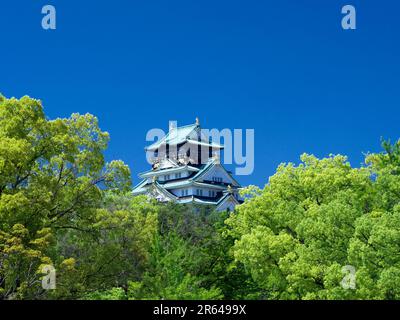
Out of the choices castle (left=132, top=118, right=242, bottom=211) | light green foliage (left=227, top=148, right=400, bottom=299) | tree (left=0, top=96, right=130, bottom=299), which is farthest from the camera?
castle (left=132, top=118, right=242, bottom=211)

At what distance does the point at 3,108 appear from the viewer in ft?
65.8

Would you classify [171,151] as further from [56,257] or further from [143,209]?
[56,257]

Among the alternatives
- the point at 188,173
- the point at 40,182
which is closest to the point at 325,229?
the point at 40,182

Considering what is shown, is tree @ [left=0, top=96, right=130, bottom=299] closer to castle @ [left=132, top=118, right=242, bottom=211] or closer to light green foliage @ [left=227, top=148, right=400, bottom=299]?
light green foliage @ [left=227, top=148, right=400, bottom=299]

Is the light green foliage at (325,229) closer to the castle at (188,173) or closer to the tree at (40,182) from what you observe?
the tree at (40,182)

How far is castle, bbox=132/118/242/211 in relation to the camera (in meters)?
60.3

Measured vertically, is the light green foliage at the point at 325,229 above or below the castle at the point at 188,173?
below

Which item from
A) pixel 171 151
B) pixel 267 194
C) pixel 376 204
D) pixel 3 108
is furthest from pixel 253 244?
pixel 171 151

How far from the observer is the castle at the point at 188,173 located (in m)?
60.3

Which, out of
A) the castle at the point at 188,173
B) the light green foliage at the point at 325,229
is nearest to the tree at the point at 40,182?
the light green foliage at the point at 325,229

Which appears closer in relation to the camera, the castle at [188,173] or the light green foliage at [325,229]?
the light green foliage at [325,229]

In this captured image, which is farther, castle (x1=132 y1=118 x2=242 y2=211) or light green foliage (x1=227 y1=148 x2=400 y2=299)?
castle (x1=132 y1=118 x2=242 y2=211)

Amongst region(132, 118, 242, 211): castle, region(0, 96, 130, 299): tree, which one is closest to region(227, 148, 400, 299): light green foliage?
region(0, 96, 130, 299): tree

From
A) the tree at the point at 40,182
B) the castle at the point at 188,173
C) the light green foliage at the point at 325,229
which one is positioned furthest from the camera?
the castle at the point at 188,173
